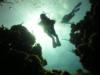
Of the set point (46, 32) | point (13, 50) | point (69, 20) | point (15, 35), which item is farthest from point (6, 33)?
point (69, 20)

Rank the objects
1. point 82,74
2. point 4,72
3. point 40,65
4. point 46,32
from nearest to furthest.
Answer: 1. point 4,72
2. point 40,65
3. point 46,32
4. point 82,74

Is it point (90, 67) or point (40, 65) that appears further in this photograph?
point (90, 67)

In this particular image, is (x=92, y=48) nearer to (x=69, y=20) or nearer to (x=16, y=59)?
(x=69, y=20)

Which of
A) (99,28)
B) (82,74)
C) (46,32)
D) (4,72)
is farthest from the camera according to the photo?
(82,74)

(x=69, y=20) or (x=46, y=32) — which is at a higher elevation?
(x=69, y=20)

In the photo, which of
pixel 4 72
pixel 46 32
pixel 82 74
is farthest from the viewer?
pixel 82 74

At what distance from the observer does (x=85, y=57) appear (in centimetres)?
1805

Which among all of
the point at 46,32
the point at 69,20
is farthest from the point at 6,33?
the point at 69,20

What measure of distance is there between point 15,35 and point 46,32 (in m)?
3.22

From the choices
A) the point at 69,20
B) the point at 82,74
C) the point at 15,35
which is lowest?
the point at 82,74

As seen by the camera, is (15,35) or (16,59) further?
(15,35)

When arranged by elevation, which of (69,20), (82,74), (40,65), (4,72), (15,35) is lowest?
(4,72)

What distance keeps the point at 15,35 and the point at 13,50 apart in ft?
5.79

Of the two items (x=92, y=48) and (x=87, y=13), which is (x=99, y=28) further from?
(x=87, y=13)
